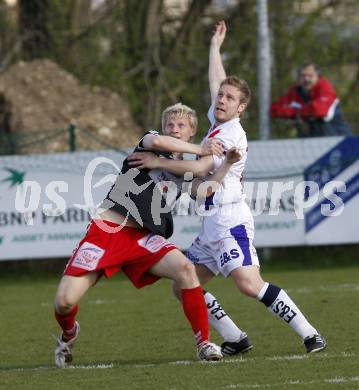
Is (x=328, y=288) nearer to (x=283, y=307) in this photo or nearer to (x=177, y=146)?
(x=283, y=307)

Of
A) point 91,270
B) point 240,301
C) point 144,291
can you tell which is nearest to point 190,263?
point 91,270

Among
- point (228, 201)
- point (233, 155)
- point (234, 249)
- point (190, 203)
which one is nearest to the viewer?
point (233, 155)

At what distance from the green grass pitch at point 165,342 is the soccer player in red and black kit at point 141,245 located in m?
0.34

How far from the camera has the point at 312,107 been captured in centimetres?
1415

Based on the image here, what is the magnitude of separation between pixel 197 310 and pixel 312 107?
24.5 ft

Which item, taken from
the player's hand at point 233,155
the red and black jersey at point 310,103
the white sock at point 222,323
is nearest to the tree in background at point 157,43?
the red and black jersey at point 310,103

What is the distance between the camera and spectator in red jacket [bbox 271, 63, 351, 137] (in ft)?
46.2

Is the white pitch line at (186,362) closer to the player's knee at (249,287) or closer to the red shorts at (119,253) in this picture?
the player's knee at (249,287)

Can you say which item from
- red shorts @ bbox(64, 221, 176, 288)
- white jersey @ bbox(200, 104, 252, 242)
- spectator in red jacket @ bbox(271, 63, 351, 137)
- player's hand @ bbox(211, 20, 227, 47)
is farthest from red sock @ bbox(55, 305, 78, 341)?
spectator in red jacket @ bbox(271, 63, 351, 137)

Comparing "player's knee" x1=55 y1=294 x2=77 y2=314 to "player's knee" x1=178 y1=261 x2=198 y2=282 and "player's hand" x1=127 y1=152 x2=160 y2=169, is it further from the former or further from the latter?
"player's hand" x1=127 y1=152 x2=160 y2=169

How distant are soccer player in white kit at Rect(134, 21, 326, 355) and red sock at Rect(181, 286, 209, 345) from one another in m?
0.27

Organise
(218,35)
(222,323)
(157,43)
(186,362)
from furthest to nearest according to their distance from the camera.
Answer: (157,43)
(218,35)
(222,323)
(186,362)

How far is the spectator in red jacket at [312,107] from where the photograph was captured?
14.1 metres

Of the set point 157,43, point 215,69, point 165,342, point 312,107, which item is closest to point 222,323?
point 165,342
